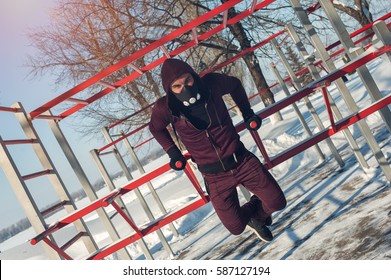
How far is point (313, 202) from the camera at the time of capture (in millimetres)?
4668

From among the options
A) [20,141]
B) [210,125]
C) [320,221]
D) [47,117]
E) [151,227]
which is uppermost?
[47,117]

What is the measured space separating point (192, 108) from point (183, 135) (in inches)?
9.3

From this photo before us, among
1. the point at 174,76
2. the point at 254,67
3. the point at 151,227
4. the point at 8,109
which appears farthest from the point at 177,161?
the point at 254,67

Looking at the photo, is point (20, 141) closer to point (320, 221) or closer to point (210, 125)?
point (210, 125)

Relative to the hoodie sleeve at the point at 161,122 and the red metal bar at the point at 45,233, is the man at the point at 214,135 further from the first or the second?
the red metal bar at the point at 45,233

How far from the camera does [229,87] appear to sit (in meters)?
3.27

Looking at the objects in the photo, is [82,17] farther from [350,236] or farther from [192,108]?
[350,236]

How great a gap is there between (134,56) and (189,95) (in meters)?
0.71

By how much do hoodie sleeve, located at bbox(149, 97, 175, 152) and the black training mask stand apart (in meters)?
0.23

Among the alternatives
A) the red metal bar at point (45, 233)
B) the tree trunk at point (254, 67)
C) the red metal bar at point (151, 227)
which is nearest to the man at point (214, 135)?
the red metal bar at point (151, 227)

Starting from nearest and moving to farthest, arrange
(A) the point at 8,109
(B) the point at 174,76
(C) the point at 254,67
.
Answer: (B) the point at 174,76, (A) the point at 8,109, (C) the point at 254,67

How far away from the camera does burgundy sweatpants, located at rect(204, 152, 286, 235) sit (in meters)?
3.20

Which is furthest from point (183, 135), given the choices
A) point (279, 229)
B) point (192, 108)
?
point (279, 229)
